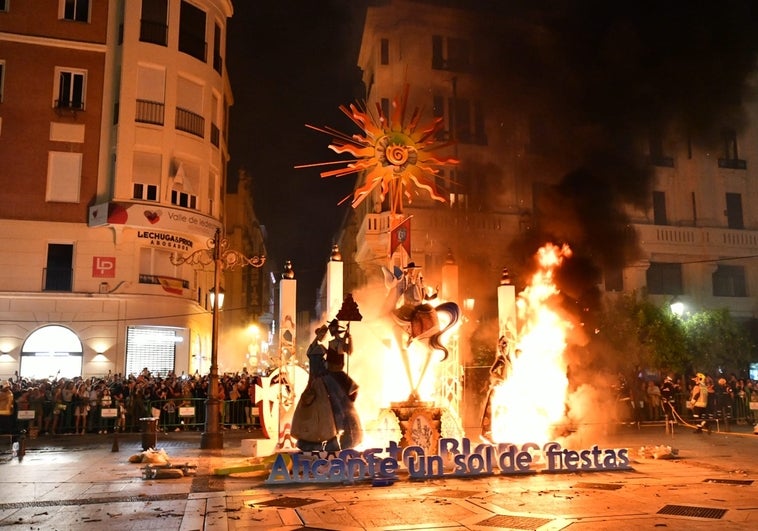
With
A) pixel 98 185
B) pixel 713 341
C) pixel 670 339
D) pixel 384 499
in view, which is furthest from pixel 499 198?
pixel 384 499

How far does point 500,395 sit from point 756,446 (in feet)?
21.5

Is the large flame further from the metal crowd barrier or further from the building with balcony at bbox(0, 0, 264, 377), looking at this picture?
the building with balcony at bbox(0, 0, 264, 377)

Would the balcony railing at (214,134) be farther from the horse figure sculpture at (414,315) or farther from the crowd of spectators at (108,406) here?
the horse figure sculpture at (414,315)

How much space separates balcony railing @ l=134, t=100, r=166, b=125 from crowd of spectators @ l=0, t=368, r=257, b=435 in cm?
1074

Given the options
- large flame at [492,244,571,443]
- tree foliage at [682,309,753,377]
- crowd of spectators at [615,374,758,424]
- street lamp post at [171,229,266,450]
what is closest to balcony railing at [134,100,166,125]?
street lamp post at [171,229,266,450]

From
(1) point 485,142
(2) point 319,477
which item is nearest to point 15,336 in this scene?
(2) point 319,477

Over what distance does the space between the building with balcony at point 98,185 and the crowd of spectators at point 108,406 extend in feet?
12.8

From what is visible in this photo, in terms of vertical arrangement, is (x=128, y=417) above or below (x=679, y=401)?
below

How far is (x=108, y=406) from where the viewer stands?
1878 cm

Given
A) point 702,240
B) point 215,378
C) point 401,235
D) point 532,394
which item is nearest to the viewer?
point 532,394

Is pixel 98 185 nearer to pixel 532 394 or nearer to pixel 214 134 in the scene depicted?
pixel 214 134

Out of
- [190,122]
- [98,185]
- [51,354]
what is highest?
[190,122]

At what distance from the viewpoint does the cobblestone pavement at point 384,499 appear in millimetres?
7652

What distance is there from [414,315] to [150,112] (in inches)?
708
